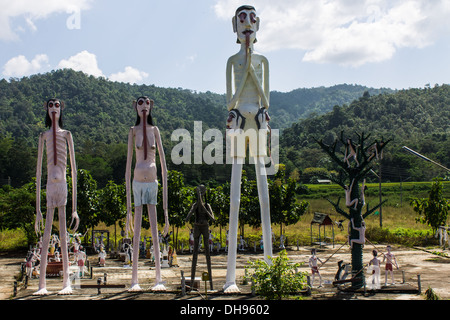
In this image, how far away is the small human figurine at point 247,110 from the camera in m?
15.5

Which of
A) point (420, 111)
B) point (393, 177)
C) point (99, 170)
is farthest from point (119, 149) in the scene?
point (420, 111)

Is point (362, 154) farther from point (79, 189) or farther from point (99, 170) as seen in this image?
point (99, 170)

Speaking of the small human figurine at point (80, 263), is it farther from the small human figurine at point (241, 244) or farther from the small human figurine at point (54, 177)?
the small human figurine at point (241, 244)

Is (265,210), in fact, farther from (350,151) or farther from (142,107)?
(142,107)

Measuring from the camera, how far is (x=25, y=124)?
91000mm

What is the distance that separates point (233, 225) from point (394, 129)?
84.6 m

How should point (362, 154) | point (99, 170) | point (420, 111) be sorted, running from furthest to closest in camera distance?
point (420, 111) → point (99, 170) → point (362, 154)

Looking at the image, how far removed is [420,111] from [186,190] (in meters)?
85.4

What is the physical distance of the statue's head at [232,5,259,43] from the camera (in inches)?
610

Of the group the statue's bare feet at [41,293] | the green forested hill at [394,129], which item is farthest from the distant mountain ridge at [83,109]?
the statue's bare feet at [41,293]

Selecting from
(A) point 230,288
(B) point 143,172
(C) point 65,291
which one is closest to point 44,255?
(C) point 65,291

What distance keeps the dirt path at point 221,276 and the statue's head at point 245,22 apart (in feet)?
27.0

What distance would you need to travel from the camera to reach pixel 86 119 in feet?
319

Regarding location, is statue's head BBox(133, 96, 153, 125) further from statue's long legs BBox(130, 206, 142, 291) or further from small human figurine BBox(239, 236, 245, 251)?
small human figurine BBox(239, 236, 245, 251)
